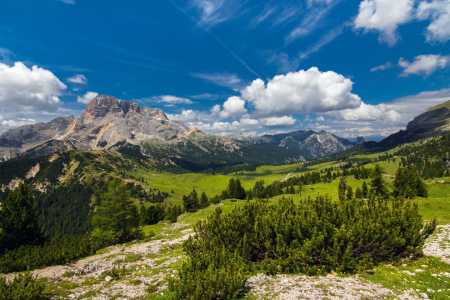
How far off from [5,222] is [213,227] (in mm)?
35169

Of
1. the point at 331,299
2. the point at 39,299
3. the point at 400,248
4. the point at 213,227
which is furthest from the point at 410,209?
the point at 39,299

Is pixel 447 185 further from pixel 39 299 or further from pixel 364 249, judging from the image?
pixel 39 299

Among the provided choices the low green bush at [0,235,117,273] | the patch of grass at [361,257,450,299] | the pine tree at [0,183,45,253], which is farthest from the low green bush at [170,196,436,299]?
the pine tree at [0,183,45,253]

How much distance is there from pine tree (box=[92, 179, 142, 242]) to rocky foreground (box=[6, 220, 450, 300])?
13.6 m

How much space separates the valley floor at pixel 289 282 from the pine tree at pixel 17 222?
14118 millimetres

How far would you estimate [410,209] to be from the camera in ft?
55.5

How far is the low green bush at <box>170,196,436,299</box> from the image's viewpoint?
47.4 feet

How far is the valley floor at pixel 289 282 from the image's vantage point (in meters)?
11.5

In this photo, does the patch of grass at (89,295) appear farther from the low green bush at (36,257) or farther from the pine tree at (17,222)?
the pine tree at (17,222)

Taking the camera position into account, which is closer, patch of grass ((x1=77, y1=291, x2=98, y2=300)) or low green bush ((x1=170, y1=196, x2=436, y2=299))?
low green bush ((x1=170, y1=196, x2=436, y2=299))

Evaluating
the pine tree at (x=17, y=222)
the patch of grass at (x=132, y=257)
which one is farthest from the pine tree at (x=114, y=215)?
the patch of grass at (x=132, y=257)

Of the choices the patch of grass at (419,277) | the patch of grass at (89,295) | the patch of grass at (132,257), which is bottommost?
the patch of grass at (132,257)

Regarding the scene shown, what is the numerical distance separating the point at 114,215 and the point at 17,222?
44.0 ft

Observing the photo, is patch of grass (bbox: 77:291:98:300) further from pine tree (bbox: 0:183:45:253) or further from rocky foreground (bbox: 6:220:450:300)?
pine tree (bbox: 0:183:45:253)
